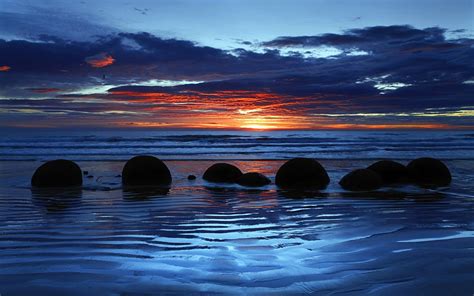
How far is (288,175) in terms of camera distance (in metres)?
11.6

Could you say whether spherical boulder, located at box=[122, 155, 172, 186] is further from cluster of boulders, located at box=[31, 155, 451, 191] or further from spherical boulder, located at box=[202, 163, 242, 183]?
spherical boulder, located at box=[202, 163, 242, 183]

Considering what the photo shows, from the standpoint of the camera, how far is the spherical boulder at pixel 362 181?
431 inches

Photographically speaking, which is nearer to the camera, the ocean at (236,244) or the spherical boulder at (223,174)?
the ocean at (236,244)

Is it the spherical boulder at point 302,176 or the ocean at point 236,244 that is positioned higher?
the spherical boulder at point 302,176

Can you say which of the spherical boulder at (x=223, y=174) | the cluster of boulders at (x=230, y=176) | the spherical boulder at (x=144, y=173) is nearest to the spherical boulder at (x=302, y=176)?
the cluster of boulders at (x=230, y=176)

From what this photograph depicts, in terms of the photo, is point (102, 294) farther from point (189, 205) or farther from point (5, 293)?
point (189, 205)

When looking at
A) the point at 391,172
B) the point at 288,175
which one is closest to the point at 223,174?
the point at 288,175

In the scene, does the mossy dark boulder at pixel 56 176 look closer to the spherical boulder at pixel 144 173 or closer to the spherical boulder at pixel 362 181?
the spherical boulder at pixel 144 173

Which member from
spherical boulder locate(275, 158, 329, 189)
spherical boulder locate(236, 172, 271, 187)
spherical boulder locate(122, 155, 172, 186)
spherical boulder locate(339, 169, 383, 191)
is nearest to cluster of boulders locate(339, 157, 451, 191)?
spherical boulder locate(339, 169, 383, 191)

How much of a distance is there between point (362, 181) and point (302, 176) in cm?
165

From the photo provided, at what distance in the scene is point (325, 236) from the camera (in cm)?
575

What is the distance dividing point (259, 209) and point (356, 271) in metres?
3.94

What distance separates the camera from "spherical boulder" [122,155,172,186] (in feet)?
39.3

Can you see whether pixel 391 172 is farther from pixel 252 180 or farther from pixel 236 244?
pixel 236 244
